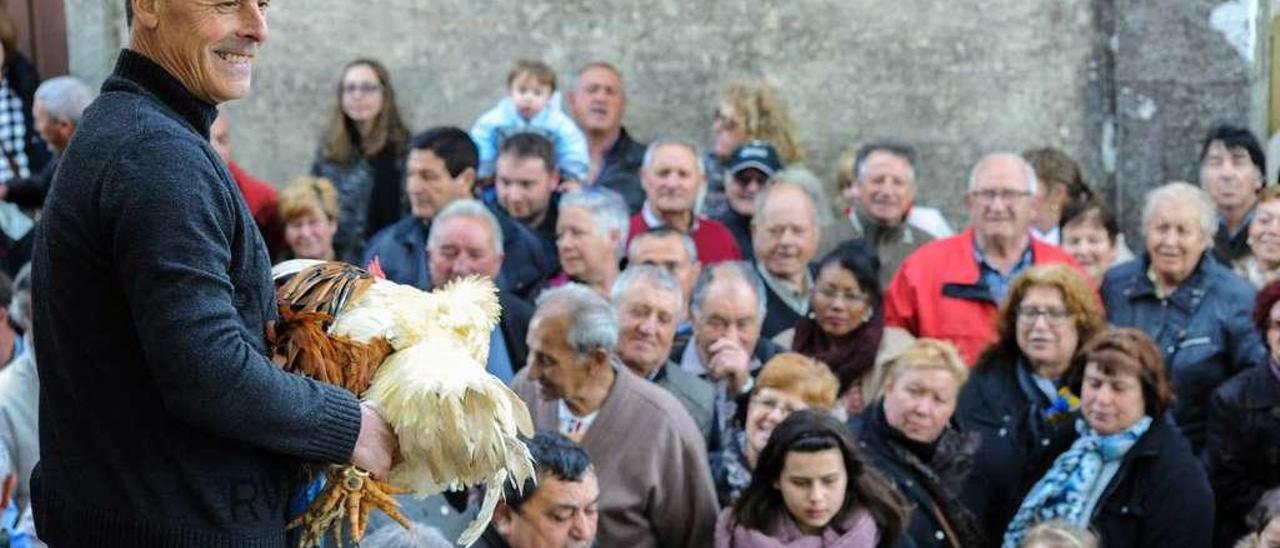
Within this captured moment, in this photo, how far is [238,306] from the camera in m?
3.47

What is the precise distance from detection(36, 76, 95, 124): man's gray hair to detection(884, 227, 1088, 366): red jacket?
11.2ft

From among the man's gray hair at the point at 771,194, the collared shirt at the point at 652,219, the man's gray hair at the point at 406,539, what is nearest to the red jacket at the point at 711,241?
the collared shirt at the point at 652,219

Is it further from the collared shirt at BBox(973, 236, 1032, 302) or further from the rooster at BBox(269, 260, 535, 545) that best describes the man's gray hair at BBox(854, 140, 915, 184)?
the rooster at BBox(269, 260, 535, 545)

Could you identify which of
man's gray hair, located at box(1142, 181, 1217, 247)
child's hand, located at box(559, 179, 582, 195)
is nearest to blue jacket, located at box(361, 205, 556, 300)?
child's hand, located at box(559, 179, 582, 195)

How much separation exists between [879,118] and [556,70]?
1551mm

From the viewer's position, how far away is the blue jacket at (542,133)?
1003cm

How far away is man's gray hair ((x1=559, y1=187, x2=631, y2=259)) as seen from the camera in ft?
28.5

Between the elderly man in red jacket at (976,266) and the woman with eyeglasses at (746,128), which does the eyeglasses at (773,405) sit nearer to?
the elderly man in red jacket at (976,266)

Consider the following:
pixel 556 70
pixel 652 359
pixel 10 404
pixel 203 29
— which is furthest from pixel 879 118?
pixel 203 29

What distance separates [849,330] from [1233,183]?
1.95 m

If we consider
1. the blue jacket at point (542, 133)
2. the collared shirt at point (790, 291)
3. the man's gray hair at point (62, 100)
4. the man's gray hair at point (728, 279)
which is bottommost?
the collared shirt at point (790, 291)

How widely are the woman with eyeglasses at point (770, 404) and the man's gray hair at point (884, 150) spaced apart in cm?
222

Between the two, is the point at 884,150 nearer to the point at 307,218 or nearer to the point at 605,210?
the point at 605,210

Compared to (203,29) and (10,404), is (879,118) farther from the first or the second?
(203,29)
